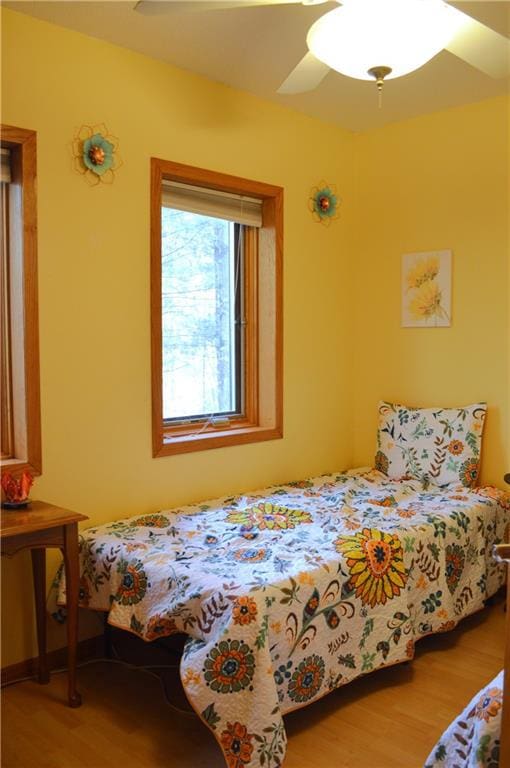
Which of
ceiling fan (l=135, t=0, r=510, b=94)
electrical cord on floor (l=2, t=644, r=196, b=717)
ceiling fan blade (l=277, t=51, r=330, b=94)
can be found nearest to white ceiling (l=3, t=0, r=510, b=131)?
ceiling fan blade (l=277, t=51, r=330, b=94)

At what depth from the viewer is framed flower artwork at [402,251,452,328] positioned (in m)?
3.58

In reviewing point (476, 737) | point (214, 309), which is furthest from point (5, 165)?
point (476, 737)

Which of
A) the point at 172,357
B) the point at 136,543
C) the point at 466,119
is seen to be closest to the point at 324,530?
the point at 136,543

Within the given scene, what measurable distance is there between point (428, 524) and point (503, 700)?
1444 mm

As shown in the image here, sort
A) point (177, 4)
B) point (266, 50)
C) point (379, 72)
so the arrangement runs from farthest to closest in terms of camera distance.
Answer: point (266, 50) → point (379, 72) → point (177, 4)

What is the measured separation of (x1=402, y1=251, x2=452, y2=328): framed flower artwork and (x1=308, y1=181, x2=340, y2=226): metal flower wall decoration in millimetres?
476

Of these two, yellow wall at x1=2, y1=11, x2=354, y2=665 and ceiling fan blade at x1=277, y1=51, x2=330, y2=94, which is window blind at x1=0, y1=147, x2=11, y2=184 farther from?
ceiling fan blade at x1=277, y1=51, x2=330, y2=94

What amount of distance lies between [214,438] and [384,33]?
6.22ft

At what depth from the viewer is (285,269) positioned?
354cm

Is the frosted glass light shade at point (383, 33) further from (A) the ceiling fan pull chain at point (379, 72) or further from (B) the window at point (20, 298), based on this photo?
(B) the window at point (20, 298)

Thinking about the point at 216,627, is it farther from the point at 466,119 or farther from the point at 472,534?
the point at 466,119

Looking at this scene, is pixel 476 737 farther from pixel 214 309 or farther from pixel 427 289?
pixel 427 289

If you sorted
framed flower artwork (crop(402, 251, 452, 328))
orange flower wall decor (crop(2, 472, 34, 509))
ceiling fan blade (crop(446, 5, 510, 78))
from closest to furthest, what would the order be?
1. ceiling fan blade (crop(446, 5, 510, 78))
2. orange flower wall decor (crop(2, 472, 34, 509))
3. framed flower artwork (crop(402, 251, 452, 328))

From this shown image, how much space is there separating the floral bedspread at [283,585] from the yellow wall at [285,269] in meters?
0.30
